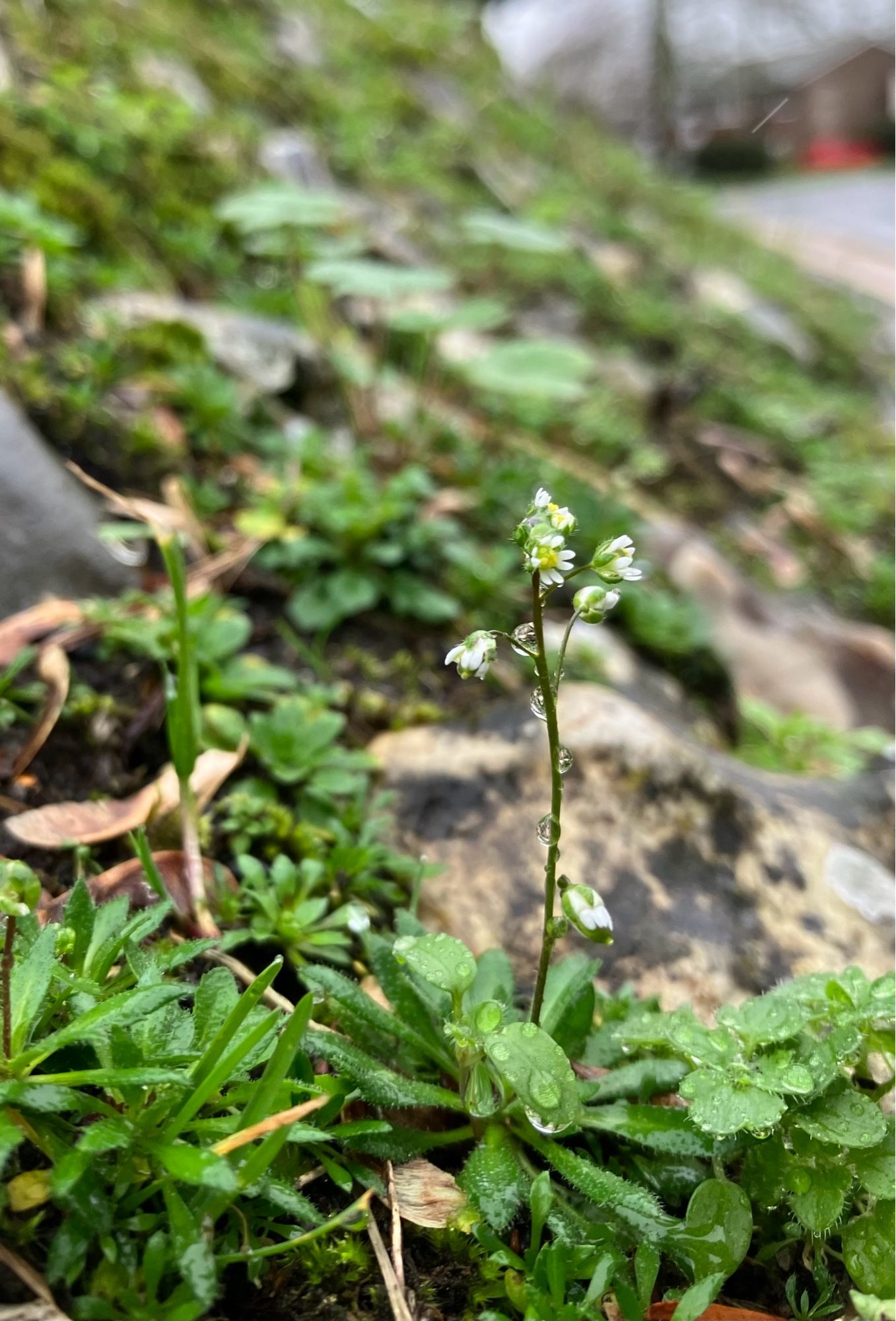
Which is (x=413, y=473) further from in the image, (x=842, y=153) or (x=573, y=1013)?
(x=842, y=153)

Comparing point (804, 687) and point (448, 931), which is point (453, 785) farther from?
point (804, 687)

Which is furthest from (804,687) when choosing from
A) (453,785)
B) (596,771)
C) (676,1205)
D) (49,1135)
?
(49,1135)

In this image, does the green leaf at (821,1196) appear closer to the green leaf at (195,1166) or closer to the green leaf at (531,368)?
the green leaf at (195,1166)

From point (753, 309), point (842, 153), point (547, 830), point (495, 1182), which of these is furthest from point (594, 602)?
point (842, 153)

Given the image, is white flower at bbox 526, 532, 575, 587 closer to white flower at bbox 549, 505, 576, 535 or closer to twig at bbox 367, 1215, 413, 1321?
white flower at bbox 549, 505, 576, 535

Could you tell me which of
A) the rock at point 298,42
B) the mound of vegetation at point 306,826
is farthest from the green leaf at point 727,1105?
the rock at point 298,42

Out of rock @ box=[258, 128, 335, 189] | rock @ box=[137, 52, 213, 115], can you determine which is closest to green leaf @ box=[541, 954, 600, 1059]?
rock @ box=[258, 128, 335, 189]
